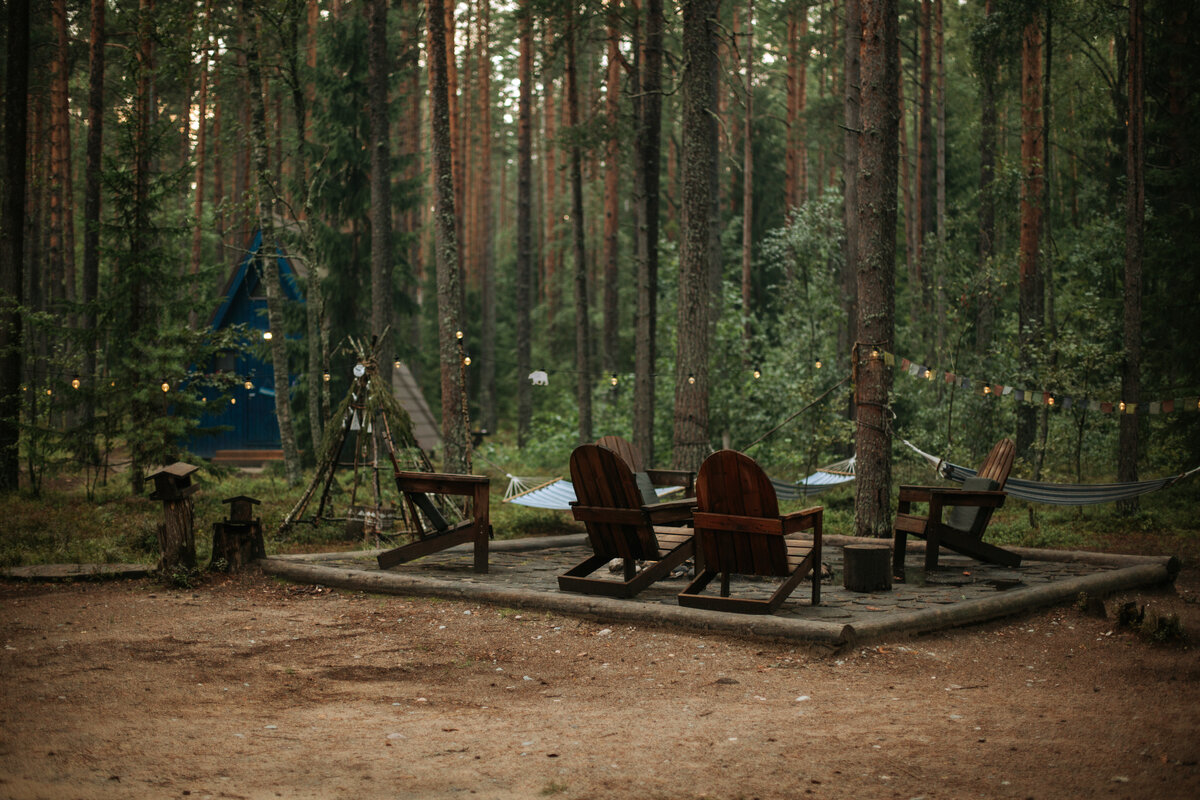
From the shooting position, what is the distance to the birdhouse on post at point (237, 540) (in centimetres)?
774

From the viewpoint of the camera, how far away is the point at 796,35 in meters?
25.6

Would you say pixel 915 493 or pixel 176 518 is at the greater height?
pixel 915 493

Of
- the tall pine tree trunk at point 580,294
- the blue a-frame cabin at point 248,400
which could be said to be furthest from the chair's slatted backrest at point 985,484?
the blue a-frame cabin at point 248,400

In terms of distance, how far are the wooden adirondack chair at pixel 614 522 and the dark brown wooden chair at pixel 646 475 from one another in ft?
5.52

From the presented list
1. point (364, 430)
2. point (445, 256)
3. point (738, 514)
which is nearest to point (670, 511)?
point (738, 514)

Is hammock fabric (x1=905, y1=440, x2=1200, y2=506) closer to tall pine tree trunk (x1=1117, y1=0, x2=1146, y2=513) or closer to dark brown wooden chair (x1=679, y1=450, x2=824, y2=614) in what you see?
tall pine tree trunk (x1=1117, y1=0, x2=1146, y2=513)

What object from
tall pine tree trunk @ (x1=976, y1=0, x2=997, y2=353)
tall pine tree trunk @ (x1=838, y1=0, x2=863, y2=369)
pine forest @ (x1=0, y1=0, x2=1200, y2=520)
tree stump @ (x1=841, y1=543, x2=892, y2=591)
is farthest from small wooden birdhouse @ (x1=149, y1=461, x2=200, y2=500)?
tall pine tree trunk @ (x1=976, y1=0, x2=997, y2=353)

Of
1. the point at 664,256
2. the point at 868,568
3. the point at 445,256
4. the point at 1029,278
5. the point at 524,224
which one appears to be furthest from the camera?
the point at 524,224

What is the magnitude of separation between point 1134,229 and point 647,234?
20.4ft

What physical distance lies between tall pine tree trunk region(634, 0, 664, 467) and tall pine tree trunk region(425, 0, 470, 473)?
2.96 m

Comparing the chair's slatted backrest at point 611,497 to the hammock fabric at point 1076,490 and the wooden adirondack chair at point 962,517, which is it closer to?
the wooden adirondack chair at point 962,517

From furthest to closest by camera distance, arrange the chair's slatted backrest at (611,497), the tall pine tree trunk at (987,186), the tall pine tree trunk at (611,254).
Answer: the tall pine tree trunk at (611,254), the tall pine tree trunk at (987,186), the chair's slatted backrest at (611,497)

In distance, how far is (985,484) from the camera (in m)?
7.68

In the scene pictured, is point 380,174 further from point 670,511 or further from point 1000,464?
point 1000,464
